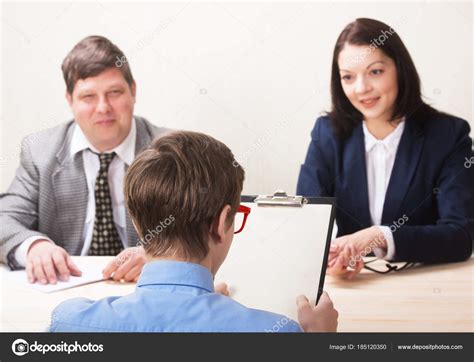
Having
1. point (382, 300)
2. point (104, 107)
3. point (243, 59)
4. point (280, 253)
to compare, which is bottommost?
point (382, 300)

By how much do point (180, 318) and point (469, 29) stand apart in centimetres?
132

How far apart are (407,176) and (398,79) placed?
0.28 metres

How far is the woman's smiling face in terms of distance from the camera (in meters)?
1.95

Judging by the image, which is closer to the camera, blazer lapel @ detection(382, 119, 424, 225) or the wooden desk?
the wooden desk

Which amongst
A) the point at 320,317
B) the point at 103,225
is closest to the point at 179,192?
the point at 320,317

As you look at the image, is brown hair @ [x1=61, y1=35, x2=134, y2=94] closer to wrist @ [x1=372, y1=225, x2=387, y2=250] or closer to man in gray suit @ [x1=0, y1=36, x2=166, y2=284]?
man in gray suit @ [x1=0, y1=36, x2=166, y2=284]

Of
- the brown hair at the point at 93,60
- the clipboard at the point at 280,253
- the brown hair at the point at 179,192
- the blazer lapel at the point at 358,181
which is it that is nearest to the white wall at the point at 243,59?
the brown hair at the point at 93,60

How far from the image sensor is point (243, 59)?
1.93 meters

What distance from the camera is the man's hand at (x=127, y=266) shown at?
1630 mm

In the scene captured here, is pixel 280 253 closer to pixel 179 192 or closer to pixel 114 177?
pixel 179 192

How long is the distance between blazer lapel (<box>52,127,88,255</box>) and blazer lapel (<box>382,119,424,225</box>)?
0.84 metres

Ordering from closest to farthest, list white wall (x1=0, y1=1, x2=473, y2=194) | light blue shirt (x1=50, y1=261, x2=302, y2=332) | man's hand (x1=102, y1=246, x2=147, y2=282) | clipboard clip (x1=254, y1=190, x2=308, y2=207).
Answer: light blue shirt (x1=50, y1=261, x2=302, y2=332), clipboard clip (x1=254, y1=190, x2=308, y2=207), man's hand (x1=102, y1=246, x2=147, y2=282), white wall (x1=0, y1=1, x2=473, y2=194)

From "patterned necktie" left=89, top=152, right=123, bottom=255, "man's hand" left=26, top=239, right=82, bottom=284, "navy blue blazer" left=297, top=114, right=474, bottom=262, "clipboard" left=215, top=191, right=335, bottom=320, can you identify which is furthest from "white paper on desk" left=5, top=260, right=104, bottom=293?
"navy blue blazer" left=297, top=114, right=474, bottom=262

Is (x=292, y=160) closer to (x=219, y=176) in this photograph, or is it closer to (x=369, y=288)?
(x=369, y=288)
